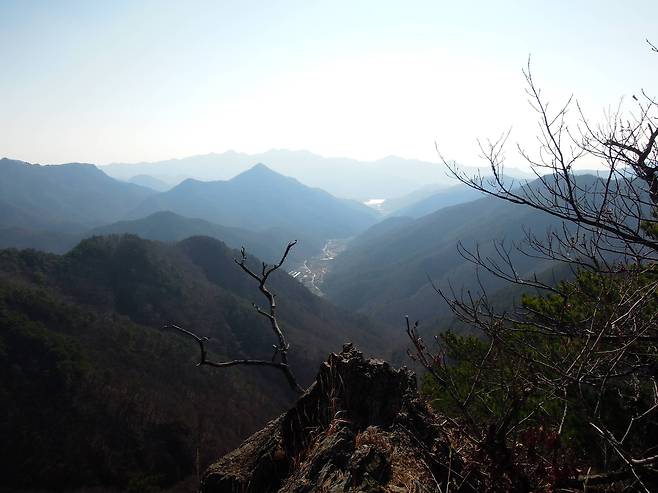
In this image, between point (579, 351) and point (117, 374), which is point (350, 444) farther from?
point (117, 374)

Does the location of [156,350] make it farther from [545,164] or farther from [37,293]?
[545,164]

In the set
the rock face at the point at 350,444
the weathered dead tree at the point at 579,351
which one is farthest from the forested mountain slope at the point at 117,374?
the weathered dead tree at the point at 579,351

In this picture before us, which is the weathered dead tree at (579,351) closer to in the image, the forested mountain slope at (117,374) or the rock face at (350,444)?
the rock face at (350,444)

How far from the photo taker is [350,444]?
3.89 meters

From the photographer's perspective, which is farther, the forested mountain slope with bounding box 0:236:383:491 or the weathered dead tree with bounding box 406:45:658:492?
the forested mountain slope with bounding box 0:236:383:491

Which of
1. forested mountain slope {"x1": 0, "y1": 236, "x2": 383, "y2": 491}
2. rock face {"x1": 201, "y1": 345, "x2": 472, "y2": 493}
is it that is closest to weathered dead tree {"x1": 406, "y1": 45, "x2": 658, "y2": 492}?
rock face {"x1": 201, "y1": 345, "x2": 472, "y2": 493}

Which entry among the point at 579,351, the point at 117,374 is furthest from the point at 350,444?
the point at 117,374

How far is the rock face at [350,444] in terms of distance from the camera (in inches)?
142

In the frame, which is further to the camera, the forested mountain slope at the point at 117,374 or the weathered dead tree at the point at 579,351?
the forested mountain slope at the point at 117,374

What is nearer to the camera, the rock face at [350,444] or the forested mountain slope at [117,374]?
the rock face at [350,444]

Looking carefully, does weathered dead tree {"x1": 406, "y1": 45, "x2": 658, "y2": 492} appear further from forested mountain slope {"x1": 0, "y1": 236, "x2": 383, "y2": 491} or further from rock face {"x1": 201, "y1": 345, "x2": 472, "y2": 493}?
forested mountain slope {"x1": 0, "y1": 236, "x2": 383, "y2": 491}

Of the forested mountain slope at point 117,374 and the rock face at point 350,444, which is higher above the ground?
the rock face at point 350,444

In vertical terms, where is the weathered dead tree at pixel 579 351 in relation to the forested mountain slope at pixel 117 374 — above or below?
above

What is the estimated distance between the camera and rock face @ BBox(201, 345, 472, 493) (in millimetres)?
3613
